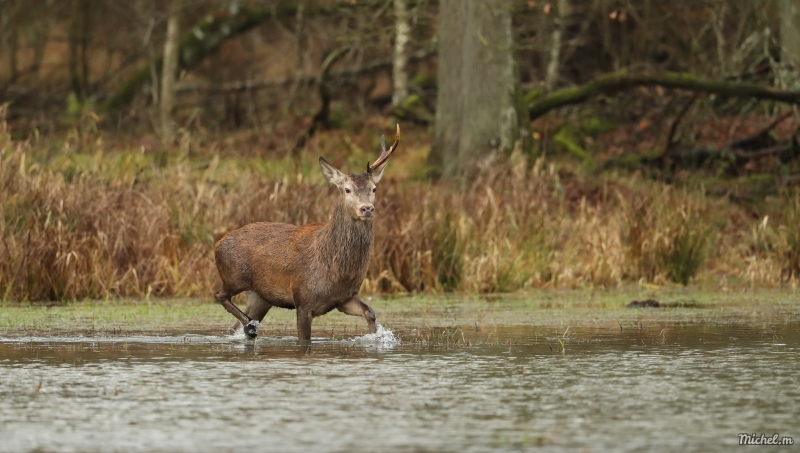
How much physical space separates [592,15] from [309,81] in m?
6.72

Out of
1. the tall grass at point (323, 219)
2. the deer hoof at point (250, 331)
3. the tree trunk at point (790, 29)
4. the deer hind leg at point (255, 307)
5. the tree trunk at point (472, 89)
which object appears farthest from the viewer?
the tree trunk at point (790, 29)

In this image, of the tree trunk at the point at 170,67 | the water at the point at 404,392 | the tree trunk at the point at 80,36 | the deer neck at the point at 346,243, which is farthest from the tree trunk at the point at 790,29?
the tree trunk at the point at 80,36

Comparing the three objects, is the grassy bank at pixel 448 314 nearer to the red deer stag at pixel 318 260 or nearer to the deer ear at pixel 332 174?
the red deer stag at pixel 318 260

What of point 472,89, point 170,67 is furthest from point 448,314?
point 170,67

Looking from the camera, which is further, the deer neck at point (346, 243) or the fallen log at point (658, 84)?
the fallen log at point (658, 84)

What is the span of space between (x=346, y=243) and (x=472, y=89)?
10646 mm

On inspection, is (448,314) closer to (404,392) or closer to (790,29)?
(404,392)

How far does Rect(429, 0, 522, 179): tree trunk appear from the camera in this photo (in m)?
20.6

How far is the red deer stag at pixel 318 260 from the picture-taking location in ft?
34.6

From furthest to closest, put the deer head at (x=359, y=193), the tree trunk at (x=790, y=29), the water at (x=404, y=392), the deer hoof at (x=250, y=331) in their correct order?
1. the tree trunk at (x=790, y=29)
2. the deer hoof at (x=250, y=331)
3. the deer head at (x=359, y=193)
4. the water at (x=404, y=392)

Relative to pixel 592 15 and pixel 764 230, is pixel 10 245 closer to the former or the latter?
pixel 764 230

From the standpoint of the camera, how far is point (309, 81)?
99.8 feet

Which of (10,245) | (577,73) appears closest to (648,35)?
(577,73)

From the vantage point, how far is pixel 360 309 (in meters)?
10.6
